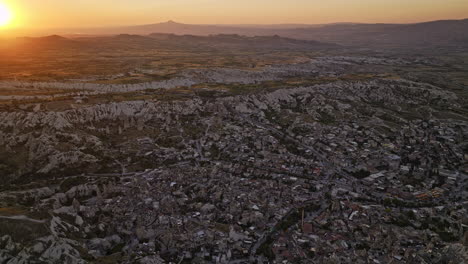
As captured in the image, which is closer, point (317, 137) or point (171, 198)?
point (171, 198)

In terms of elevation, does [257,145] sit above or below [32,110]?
below

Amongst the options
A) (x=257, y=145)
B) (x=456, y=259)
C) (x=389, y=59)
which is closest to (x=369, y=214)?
(x=456, y=259)

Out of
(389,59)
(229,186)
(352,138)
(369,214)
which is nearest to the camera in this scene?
(369,214)

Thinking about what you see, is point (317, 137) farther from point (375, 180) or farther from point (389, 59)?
point (389, 59)

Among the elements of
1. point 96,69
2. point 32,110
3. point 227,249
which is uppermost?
point 96,69

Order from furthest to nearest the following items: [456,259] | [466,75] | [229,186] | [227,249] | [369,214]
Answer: [466,75], [229,186], [369,214], [227,249], [456,259]

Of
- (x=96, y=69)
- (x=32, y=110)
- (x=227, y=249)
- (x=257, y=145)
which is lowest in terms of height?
(x=227, y=249)

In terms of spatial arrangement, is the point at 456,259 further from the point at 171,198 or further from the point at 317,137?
the point at 317,137

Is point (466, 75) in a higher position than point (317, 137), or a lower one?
higher

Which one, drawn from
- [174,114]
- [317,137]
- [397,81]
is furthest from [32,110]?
[397,81]
